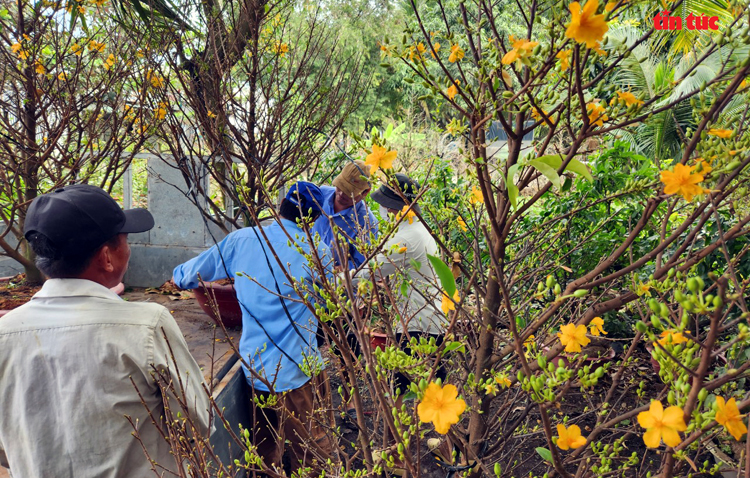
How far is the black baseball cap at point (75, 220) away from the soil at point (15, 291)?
8.74 feet


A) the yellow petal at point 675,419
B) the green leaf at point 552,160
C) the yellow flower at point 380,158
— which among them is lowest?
the yellow petal at point 675,419

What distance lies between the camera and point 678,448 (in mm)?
794

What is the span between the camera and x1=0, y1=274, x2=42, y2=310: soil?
3610mm

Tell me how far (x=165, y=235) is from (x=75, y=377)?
13.8ft

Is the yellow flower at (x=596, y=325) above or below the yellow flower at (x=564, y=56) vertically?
below

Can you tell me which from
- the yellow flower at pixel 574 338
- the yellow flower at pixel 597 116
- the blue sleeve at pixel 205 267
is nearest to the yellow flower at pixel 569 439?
the yellow flower at pixel 574 338

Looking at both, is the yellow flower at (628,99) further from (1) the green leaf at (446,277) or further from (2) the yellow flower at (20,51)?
(2) the yellow flower at (20,51)

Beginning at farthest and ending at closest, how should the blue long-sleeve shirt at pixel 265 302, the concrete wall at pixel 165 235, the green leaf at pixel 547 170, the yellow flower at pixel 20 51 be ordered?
1. the concrete wall at pixel 165 235
2. the yellow flower at pixel 20 51
3. the blue long-sleeve shirt at pixel 265 302
4. the green leaf at pixel 547 170

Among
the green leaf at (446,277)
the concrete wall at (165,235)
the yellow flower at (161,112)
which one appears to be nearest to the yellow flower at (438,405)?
the green leaf at (446,277)

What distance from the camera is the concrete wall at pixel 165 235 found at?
17.1 ft

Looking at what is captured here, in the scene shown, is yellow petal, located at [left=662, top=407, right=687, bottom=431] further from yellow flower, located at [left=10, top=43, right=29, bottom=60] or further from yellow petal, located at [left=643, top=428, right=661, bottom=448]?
yellow flower, located at [left=10, top=43, right=29, bottom=60]

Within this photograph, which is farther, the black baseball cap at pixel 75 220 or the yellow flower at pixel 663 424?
the black baseball cap at pixel 75 220

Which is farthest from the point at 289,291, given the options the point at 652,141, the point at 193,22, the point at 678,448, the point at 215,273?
the point at 652,141

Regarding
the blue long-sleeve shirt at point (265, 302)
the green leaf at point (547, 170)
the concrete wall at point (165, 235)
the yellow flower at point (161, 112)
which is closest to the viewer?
the green leaf at point (547, 170)
